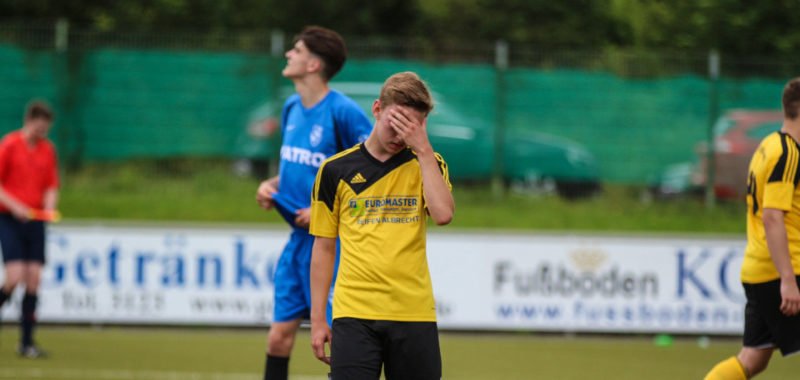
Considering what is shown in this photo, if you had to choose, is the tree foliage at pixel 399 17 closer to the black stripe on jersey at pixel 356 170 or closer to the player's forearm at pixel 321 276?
the black stripe on jersey at pixel 356 170

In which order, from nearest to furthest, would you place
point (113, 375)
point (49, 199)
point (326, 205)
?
1. point (326, 205)
2. point (113, 375)
3. point (49, 199)

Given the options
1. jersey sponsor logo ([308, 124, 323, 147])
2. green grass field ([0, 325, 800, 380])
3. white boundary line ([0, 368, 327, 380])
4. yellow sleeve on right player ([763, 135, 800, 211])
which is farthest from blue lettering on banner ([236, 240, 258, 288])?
yellow sleeve on right player ([763, 135, 800, 211])

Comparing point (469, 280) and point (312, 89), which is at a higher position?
point (312, 89)

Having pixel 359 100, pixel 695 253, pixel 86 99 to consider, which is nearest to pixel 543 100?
pixel 359 100

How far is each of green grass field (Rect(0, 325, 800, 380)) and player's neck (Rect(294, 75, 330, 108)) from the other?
3239 millimetres

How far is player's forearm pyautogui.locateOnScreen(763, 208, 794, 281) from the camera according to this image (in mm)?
5352

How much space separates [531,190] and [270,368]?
9227mm

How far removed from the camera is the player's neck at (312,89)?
18.2ft

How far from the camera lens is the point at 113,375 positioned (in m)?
7.96

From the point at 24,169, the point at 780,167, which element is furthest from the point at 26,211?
the point at 780,167

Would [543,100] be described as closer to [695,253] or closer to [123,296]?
[695,253]

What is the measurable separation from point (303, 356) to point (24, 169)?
301cm

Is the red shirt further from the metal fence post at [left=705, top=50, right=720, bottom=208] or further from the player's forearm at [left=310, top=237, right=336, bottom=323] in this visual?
the metal fence post at [left=705, top=50, right=720, bottom=208]

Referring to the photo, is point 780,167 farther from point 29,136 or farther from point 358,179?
point 29,136
